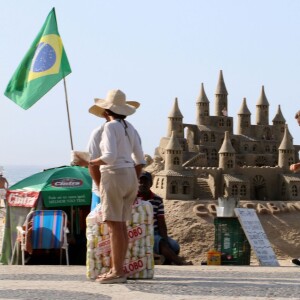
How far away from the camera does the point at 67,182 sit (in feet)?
55.9

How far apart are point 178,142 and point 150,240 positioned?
212 ft

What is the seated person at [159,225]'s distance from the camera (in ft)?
45.2

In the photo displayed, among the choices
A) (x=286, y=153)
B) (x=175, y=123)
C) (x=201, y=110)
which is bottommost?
(x=286, y=153)

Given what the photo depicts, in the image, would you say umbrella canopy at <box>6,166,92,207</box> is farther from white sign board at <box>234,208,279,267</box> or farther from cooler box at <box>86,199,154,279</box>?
cooler box at <box>86,199,154,279</box>

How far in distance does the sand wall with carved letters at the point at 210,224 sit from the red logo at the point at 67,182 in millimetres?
42562

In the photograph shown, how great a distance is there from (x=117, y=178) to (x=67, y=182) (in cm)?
754

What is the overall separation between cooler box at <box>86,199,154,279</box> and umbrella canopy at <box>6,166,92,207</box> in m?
6.21

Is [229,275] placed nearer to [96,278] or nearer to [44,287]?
[96,278]

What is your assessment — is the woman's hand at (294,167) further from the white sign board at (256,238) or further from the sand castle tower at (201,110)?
the sand castle tower at (201,110)

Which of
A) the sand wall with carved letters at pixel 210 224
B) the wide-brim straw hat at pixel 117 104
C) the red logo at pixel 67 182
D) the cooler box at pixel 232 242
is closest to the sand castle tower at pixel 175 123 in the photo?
the sand wall with carved letters at pixel 210 224

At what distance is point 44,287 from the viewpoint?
8.91m

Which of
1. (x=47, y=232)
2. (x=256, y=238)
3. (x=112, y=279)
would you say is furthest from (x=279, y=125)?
(x=112, y=279)

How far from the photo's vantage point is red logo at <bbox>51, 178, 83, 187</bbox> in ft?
55.2

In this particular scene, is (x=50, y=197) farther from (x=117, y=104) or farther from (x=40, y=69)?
(x=117, y=104)
